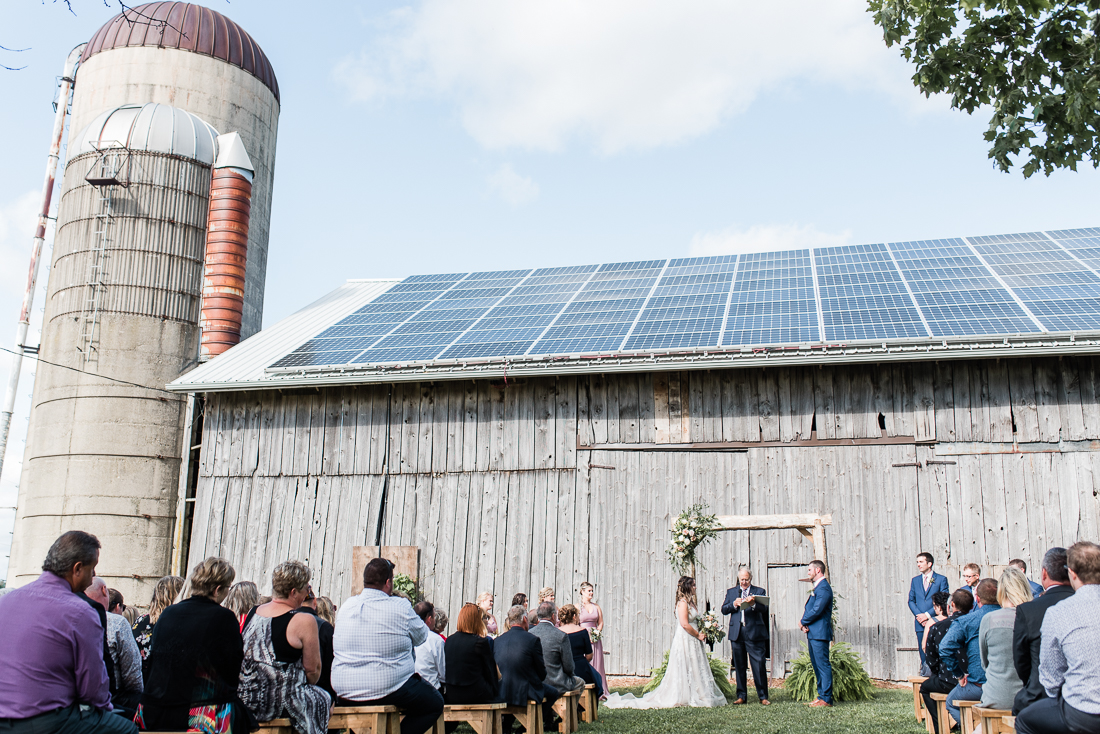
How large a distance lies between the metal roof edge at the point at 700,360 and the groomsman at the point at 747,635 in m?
3.94

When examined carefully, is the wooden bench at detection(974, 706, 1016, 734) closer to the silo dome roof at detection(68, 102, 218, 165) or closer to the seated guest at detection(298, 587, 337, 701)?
the seated guest at detection(298, 587, 337, 701)

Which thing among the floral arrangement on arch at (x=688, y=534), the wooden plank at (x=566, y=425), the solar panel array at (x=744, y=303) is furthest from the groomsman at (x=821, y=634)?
the wooden plank at (x=566, y=425)

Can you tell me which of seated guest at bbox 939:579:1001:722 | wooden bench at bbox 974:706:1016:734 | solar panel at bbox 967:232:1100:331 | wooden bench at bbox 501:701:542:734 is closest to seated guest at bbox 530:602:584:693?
wooden bench at bbox 501:701:542:734

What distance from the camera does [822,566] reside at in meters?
12.0

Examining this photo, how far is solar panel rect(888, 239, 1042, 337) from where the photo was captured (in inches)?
578

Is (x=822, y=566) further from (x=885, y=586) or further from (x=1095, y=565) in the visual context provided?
(x=1095, y=565)

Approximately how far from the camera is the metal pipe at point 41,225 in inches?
1086

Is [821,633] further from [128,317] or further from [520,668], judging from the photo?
[128,317]

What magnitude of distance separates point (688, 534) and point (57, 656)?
10.0 meters

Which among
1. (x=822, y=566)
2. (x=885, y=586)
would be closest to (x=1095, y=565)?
(x=822, y=566)

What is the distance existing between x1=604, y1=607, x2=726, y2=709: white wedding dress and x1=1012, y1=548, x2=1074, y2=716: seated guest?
6082 millimetres

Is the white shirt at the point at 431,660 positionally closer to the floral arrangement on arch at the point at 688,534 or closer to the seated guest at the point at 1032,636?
the seated guest at the point at 1032,636

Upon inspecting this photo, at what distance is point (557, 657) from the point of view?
9906mm

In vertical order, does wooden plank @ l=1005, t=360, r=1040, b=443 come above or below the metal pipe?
below
